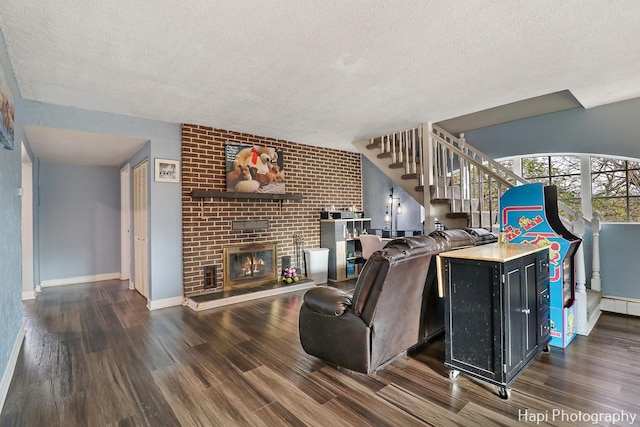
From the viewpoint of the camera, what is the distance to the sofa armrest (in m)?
2.39

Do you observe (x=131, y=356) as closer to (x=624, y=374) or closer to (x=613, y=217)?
(x=624, y=374)

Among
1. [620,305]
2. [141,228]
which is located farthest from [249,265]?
[620,305]

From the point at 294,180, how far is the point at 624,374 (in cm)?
468

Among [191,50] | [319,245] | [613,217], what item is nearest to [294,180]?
[319,245]

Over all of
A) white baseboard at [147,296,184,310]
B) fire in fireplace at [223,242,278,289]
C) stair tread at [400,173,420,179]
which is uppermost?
stair tread at [400,173,420,179]

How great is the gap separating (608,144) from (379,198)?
3.67 metres

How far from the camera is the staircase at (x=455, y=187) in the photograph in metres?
3.41

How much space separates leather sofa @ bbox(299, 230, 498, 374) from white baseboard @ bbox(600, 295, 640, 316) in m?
2.60

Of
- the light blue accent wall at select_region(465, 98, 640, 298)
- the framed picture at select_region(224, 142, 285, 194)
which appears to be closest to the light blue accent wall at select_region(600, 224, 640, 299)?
the light blue accent wall at select_region(465, 98, 640, 298)

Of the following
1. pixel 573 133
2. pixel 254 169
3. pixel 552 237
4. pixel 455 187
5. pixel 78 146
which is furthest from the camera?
pixel 254 169

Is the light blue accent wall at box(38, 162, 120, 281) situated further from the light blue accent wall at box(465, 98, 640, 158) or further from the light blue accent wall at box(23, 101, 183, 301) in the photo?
the light blue accent wall at box(465, 98, 640, 158)

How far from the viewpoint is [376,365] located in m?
2.33

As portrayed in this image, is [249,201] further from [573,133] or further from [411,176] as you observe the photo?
[573,133]

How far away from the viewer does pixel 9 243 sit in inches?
102
